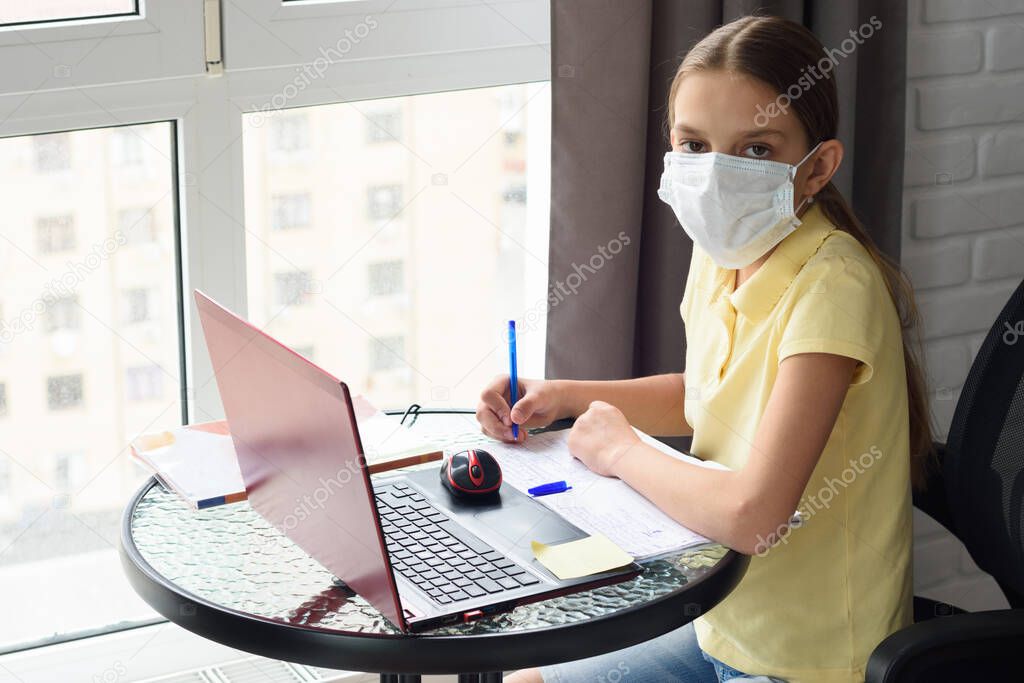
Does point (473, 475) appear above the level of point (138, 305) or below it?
A: below

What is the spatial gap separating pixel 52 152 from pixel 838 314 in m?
1.13

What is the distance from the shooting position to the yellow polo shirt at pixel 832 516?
51.3 inches

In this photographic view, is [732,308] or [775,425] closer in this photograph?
[775,425]

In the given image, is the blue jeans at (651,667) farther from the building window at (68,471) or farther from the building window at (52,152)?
the building window at (52,152)

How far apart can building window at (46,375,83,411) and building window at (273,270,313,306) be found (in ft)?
1.07

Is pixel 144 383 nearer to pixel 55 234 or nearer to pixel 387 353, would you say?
pixel 55 234

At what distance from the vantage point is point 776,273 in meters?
1.35

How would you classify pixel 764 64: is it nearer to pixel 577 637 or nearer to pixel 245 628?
pixel 577 637

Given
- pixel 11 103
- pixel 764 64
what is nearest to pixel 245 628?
pixel 764 64

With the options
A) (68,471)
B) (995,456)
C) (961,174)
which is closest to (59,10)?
(68,471)

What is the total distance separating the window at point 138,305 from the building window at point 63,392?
12 cm

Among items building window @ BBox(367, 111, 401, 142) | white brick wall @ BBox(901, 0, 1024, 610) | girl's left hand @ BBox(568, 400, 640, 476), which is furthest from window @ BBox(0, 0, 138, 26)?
white brick wall @ BBox(901, 0, 1024, 610)

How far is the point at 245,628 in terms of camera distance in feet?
3.43

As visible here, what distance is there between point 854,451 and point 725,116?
40 cm
